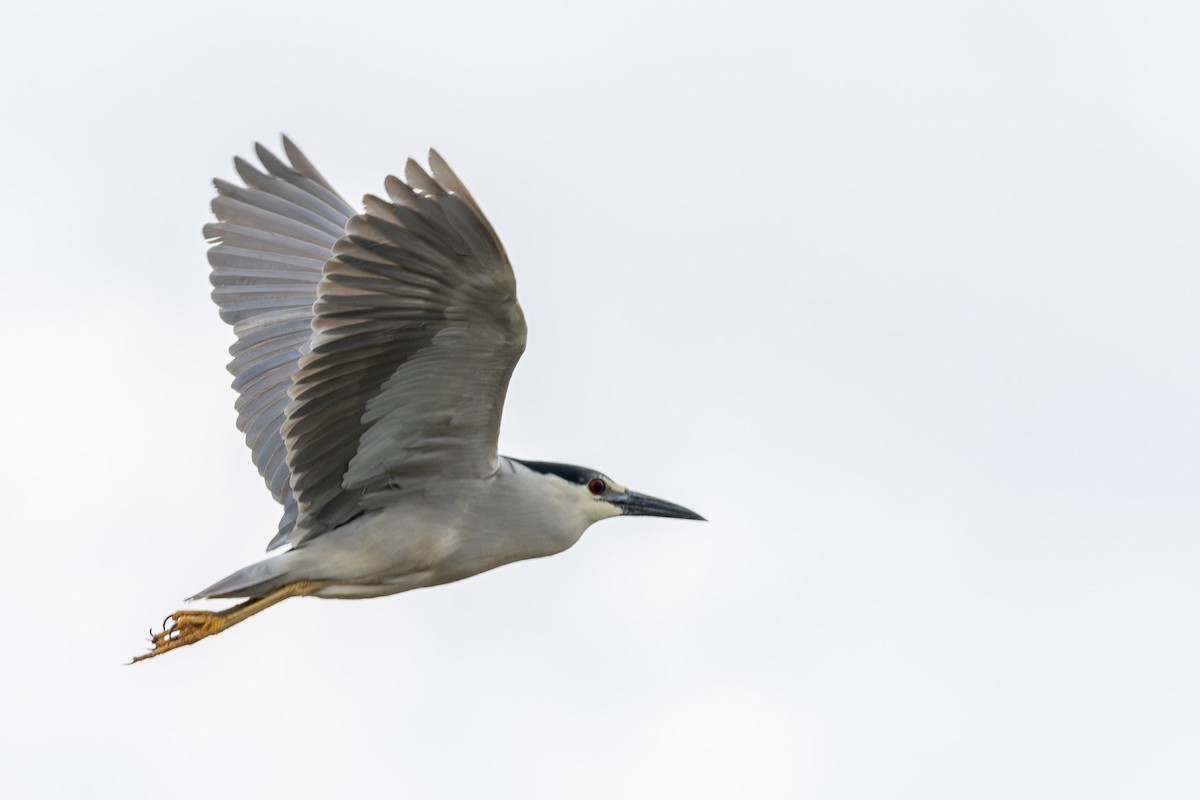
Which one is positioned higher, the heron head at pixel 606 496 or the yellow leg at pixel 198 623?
the heron head at pixel 606 496

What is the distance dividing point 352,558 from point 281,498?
1.11 meters

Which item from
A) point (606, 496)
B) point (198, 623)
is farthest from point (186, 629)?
point (606, 496)

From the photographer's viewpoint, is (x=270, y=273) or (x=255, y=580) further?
(x=270, y=273)

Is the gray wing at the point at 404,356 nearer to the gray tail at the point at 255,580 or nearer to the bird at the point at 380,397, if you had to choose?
the bird at the point at 380,397

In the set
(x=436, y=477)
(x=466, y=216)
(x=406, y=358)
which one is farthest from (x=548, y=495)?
(x=466, y=216)

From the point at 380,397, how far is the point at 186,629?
1851 millimetres

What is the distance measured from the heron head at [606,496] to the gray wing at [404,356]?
0.73m

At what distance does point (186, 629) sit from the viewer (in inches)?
424

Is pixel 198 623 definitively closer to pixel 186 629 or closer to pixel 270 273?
pixel 186 629

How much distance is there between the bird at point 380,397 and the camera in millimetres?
9438

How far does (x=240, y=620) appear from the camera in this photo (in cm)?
1083

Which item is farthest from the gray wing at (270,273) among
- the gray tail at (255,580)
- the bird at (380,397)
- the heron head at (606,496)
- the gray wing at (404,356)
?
the heron head at (606,496)

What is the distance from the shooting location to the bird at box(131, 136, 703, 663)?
31.0 feet

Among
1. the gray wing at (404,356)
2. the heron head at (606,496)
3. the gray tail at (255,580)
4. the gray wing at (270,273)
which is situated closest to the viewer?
the gray wing at (404,356)
